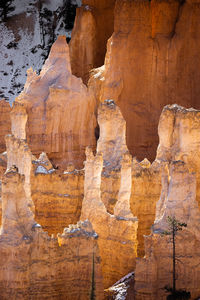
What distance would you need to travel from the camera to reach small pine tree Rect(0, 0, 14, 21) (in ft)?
139

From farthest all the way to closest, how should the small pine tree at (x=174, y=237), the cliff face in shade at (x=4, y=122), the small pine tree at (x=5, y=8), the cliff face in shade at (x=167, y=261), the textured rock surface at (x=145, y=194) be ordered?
the small pine tree at (x=5, y=8) → the cliff face in shade at (x=4, y=122) → the textured rock surface at (x=145, y=194) → the cliff face in shade at (x=167, y=261) → the small pine tree at (x=174, y=237)

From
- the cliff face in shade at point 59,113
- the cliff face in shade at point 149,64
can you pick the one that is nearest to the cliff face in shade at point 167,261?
the cliff face in shade at point 149,64

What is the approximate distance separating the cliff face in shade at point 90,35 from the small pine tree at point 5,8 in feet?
29.5

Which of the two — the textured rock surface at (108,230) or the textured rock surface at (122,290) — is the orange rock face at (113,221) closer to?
the textured rock surface at (108,230)

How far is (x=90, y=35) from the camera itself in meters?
34.0

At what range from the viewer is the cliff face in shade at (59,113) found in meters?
30.0

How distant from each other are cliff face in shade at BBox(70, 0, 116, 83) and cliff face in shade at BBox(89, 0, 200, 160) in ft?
7.96

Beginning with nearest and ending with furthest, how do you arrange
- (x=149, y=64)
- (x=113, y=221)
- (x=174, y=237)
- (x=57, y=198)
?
1. (x=174, y=237)
2. (x=113, y=221)
3. (x=57, y=198)
4. (x=149, y=64)

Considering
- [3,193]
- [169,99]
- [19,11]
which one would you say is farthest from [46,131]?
[19,11]

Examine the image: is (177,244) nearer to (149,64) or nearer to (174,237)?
(174,237)

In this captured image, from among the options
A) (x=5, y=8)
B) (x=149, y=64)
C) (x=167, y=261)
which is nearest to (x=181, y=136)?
(x=167, y=261)

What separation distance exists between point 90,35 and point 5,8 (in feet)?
33.3

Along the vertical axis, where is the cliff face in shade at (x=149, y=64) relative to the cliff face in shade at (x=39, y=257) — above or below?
above

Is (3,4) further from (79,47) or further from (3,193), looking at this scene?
(3,193)
